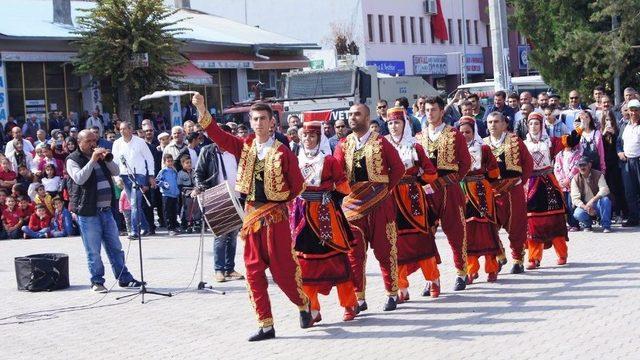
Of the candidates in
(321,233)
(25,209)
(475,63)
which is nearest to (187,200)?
(25,209)

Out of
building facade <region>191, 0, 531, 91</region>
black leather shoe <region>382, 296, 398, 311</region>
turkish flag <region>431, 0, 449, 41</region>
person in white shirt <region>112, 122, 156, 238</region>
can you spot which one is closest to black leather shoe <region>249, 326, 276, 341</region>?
black leather shoe <region>382, 296, 398, 311</region>

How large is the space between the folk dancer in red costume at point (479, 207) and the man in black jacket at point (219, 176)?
269cm

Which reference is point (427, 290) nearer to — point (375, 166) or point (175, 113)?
point (375, 166)

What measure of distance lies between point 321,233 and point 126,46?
22628mm

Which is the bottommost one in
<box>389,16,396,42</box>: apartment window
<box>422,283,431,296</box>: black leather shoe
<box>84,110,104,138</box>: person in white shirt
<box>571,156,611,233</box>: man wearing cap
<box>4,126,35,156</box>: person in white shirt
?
<box>422,283,431,296</box>: black leather shoe

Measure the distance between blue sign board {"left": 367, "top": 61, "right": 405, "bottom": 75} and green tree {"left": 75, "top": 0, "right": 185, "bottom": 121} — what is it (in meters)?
26.3

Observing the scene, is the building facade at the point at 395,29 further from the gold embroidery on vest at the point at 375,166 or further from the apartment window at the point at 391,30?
the gold embroidery on vest at the point at 375,166

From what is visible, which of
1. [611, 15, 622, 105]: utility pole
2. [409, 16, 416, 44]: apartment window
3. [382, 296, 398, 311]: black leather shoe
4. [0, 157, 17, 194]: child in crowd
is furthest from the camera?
[409, 16, 416, 44]: apartment window

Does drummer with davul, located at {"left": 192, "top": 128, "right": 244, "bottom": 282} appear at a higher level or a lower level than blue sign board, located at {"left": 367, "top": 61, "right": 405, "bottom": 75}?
lower

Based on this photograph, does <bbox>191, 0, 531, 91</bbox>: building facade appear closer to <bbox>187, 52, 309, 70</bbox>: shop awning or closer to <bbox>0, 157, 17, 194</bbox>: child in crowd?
<bbox>187, 52, 309, 70</bbox>: shop awning

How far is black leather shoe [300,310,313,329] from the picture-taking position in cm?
1034

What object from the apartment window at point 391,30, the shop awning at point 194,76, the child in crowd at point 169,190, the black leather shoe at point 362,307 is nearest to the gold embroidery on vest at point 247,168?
the black leather shoe at point 362,307

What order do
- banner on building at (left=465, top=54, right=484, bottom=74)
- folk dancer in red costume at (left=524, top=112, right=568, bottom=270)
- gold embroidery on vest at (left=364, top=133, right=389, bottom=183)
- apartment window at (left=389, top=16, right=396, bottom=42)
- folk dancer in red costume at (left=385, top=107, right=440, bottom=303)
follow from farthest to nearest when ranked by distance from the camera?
banner on building at (left=465, top=54, right=484, bottom=74) < apartment window at (left=389, top=16, right=396, bottom=42) < folk dancer in red costume at (left=524, top=112, right=568, bottom=270) < folk dancer in red costume at (left=385, top=107, right=440, bottom=303) < gold embroidery on vest at (left=364, top=133, right=389, bottom=183)

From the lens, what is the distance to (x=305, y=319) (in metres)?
10.3
